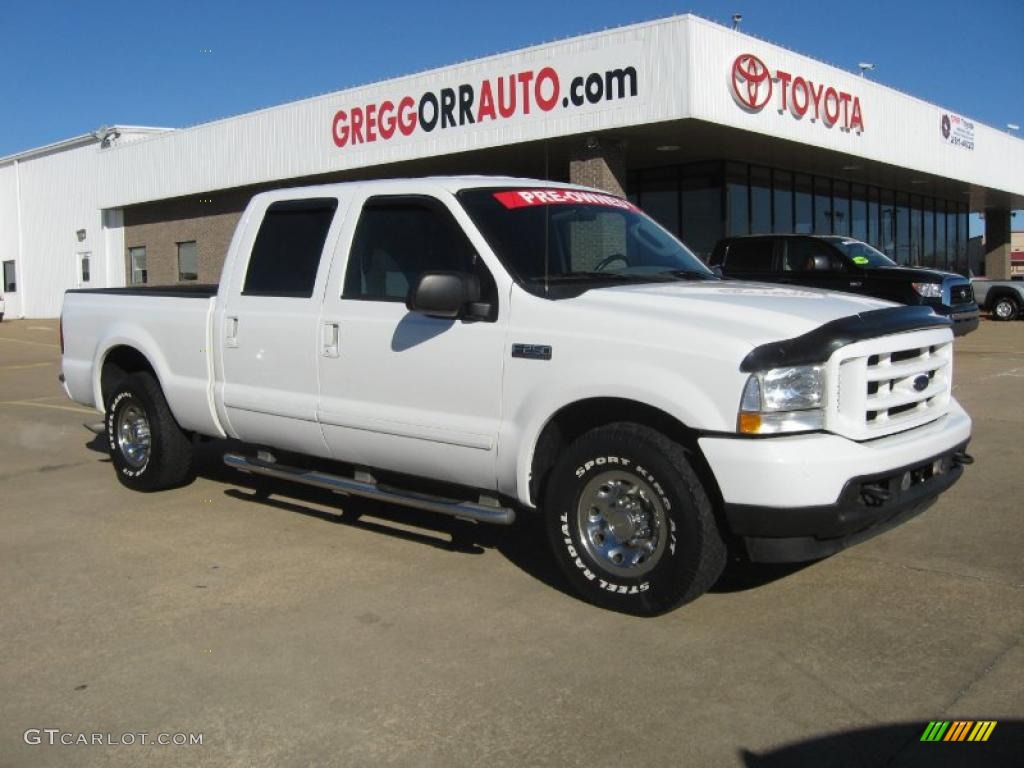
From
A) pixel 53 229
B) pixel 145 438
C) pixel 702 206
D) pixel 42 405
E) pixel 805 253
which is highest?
pixel 53 229

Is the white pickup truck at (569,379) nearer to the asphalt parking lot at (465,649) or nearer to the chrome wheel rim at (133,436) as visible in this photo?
the asphalt parking lot at (465,649)

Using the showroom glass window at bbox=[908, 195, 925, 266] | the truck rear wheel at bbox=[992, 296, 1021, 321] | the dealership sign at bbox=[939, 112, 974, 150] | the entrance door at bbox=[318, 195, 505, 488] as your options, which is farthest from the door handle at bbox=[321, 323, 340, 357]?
the showroom glass window at bbox=[908, 195, 925, 266]

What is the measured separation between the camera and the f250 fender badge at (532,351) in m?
4.63

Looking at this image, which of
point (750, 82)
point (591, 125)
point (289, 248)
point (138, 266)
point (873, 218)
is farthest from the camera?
point (138, 266)

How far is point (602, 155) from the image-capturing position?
1941 cm

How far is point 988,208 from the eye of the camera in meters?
39.7

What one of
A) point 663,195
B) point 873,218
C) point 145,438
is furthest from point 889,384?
point 873,218

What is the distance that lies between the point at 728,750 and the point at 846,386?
1612 mm

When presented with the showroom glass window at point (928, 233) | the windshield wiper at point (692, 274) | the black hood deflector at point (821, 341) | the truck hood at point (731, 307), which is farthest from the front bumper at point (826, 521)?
the showroom glass window at point (928, 233)

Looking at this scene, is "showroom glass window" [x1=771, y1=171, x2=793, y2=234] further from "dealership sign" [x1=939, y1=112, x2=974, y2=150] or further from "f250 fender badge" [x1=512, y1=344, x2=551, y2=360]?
"f250 fender badge" [x1=512, y1=344, x2=551, y2=360]

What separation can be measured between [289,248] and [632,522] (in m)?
2.86

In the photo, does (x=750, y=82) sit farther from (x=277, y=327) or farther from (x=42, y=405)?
(x=277, y=327)

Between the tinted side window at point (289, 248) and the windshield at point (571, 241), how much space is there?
109 cm

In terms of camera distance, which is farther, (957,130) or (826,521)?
(957,130)
